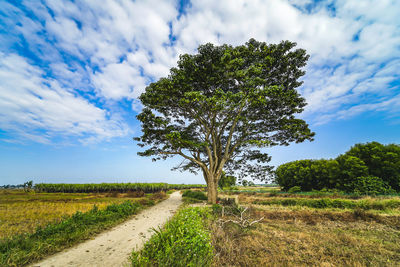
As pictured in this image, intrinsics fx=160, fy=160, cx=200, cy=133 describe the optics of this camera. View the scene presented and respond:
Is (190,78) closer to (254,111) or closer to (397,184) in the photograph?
(254,111)

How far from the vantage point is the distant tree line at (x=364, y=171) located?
26.5 meters

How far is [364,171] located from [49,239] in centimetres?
4245

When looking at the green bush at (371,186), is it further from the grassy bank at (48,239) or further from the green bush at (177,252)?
the grassy bank at (48,239)

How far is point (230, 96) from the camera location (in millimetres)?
11352

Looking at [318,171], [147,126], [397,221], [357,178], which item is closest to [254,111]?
[147,126]

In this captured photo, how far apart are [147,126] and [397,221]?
1784cm

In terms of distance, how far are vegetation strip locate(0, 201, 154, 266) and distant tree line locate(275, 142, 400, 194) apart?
34344 millimetres

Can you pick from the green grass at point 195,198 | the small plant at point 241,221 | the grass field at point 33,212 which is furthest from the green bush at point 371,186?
the grass field at point 33,212

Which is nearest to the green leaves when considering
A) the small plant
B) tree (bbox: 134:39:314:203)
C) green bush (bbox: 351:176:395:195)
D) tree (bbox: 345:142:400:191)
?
tree (bbox: 134:39:314:203)

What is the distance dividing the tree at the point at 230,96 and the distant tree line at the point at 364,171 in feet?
74.4

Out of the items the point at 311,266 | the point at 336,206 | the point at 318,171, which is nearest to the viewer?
the point at 311,266

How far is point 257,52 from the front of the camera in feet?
43.7

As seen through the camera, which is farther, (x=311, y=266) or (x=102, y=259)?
(x=102, y=259)

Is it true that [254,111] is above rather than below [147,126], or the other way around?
above
